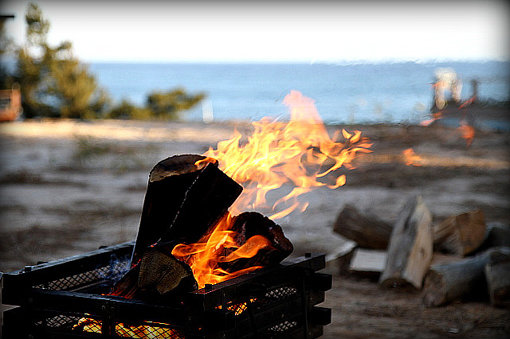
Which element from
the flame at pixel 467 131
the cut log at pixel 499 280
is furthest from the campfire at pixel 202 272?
the flame at pixel 467 131

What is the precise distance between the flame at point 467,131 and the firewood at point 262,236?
12.9 metres

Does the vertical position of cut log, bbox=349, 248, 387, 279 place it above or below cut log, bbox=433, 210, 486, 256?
below

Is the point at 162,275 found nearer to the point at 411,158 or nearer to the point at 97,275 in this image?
the point at 97,275

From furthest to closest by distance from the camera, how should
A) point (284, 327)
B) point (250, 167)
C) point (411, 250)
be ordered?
point (411, 250) → point (250, 167) → point (284, 327)

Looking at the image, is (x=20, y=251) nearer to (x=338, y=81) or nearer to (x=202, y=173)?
(x=202, y=173)

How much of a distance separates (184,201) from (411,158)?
424 inches

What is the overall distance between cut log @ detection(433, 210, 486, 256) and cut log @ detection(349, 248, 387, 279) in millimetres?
671

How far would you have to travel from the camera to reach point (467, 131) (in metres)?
16.8

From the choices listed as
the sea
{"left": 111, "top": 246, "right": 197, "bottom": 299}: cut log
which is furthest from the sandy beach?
the sea

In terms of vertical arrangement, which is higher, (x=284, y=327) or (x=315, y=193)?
(x=284, y=327)

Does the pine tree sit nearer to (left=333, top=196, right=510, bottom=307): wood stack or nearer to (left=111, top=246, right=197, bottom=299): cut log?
(left=333, top=196, right=510, bottom=307): wood stack

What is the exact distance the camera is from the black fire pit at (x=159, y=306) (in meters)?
2.76

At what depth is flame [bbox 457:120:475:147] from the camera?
15.8 meters

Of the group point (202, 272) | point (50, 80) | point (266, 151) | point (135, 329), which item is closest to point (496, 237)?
point (266, 151)
